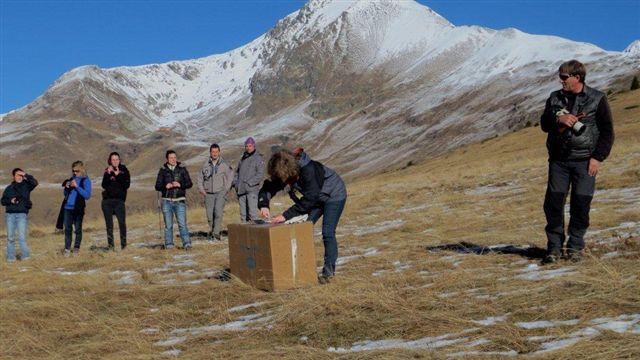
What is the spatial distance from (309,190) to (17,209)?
929cm

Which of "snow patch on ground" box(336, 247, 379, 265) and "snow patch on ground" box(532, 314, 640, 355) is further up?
"snow patch on ground" box(532, 314, 640, 355)

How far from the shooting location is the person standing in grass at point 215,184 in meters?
15.7

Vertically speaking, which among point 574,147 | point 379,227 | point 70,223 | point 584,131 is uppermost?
point 584,131

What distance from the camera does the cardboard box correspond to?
8.07m

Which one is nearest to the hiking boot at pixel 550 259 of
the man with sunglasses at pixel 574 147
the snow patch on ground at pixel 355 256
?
the man with sunglasses at pixel 574 147

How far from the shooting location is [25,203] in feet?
48.9

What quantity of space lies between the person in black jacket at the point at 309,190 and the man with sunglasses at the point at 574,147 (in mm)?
2625

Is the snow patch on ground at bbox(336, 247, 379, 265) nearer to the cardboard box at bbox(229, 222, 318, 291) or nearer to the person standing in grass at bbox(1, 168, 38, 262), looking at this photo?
the cardboard box at bbox(229, 222, 318, 291)

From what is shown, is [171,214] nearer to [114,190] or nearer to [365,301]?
[114,190]

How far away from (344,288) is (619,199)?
785cm

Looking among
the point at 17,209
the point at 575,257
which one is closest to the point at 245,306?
the point at 575,257

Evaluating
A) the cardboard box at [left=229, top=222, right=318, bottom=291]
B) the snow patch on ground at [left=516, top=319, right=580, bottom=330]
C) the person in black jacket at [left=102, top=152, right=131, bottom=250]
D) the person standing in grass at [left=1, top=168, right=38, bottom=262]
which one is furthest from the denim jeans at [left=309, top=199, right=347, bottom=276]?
the person standing in grass at [left=1, top=168, right=38, bottom=262]

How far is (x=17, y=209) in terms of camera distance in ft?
48.8

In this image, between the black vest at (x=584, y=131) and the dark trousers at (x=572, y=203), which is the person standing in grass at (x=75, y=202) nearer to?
the dark trousers at (x=572, y=203)
